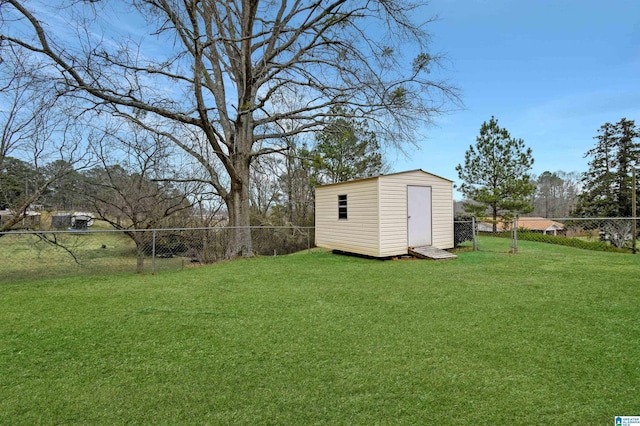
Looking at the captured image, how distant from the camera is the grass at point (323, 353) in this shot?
5.87 feet

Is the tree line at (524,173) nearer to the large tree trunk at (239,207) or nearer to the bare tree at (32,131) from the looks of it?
the large tree trunk at (239,207)

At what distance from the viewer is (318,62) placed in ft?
27.8

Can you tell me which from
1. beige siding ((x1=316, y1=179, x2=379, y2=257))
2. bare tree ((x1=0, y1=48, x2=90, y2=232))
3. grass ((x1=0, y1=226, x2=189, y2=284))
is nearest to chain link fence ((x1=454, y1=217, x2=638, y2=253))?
beige siding ((x1=316, y1=179, x2=379, y2=257))

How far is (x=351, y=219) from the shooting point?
830cm

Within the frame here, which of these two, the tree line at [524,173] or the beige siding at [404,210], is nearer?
the beige siding at [404,210]

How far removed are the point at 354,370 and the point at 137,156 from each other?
8915mm

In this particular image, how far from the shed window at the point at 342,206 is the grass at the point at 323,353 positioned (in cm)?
385

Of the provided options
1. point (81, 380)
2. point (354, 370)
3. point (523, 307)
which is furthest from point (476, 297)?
point (81, 380)

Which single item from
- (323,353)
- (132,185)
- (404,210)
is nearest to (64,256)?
(132,185)

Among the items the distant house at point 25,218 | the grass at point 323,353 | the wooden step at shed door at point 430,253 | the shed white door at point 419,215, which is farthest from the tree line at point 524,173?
the distant house at point 25,218

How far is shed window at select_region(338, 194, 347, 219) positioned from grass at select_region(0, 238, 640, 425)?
12.6 ft

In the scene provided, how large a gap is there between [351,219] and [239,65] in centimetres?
528

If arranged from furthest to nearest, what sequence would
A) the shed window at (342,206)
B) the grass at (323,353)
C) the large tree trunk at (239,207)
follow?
the large tree trunk at (239,207), the shed window at (342,206), the grass at (323,353)

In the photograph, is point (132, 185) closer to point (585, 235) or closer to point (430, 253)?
point (430, 253)
